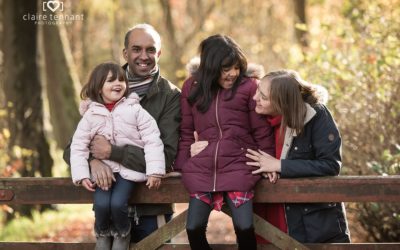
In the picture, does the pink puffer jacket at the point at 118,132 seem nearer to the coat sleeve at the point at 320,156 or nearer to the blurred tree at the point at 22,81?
the coat sleeve at the point at 320,156

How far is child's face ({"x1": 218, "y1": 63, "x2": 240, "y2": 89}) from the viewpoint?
4727mm

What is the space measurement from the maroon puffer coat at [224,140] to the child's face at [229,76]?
1.9 inches

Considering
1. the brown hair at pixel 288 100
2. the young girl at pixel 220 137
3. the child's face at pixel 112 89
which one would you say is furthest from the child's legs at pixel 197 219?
the child's face at pixel 112 89

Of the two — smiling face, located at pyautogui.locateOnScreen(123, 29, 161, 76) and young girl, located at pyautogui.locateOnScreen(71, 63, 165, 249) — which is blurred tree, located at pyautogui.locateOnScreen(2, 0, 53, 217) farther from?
young girl, located at pyautogui.locateOnScreen(71, 63, 165, 249)

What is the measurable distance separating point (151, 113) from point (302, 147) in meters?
1.10

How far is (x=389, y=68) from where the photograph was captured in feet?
24.3

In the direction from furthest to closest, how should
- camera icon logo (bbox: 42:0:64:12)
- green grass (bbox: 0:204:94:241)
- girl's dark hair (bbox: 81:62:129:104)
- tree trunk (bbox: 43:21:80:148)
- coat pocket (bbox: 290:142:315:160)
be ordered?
tree trunk (bbox: 43:21:80:148) → camera icon logo (bbox: 42:0:64:12) → green grass (bbox: 0:204:94:241) → girl's dark hair (bbox: 81:62:129:104) → coat pocket (bbox: 290:142:315:160)

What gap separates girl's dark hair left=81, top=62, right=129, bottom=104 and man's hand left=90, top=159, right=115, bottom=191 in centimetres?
48

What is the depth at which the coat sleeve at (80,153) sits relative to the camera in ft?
15.1

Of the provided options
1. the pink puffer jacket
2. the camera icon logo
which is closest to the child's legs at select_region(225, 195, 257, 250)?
the pink puffer jacket

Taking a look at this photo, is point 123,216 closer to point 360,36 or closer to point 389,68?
point 389,68

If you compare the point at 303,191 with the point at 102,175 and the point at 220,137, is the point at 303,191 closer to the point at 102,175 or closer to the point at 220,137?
the point at 220,137

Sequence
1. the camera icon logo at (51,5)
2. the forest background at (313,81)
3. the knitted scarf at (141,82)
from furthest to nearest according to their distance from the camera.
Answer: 1. the camera icon logo at (51,5)
2. the forest background at (313,81)
3. the knitted scarf at (141,82)

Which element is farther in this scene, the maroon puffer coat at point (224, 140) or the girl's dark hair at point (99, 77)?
the girl's dark hair at point (99, 77)
